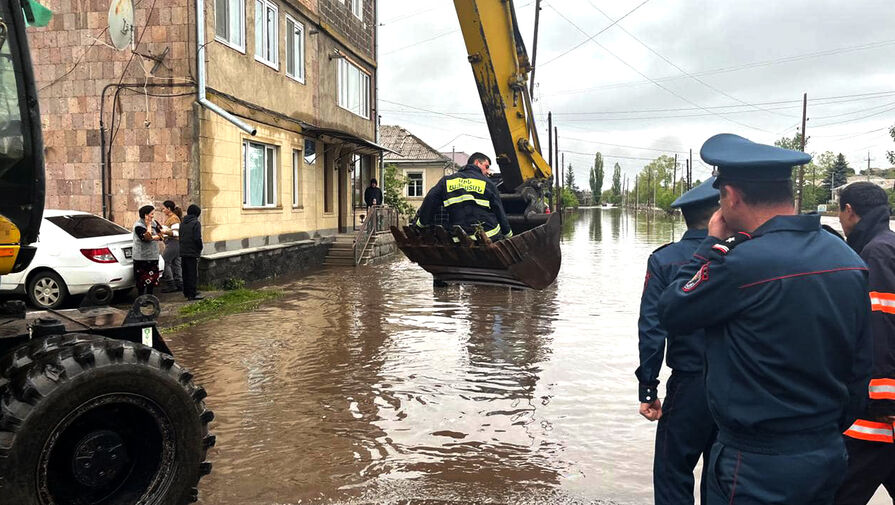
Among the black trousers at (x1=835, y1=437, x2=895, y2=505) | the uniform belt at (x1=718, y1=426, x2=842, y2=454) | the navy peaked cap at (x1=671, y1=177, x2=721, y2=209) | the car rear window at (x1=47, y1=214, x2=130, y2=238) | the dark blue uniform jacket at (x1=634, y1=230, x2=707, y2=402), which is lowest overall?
the black trousers at (x1=835, y1=437, x2=895, y2=505)

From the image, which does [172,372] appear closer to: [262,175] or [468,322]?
[468,322]

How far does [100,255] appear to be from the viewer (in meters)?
10.9

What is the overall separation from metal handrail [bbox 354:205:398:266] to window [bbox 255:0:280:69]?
519 centimetres

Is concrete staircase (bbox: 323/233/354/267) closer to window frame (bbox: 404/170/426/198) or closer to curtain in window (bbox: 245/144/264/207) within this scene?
curtain in window (bbox: 245/144/264/207)

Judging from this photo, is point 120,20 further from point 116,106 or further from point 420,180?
point 420,180

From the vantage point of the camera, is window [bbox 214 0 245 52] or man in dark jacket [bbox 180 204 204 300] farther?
window [bbox 214 0 245 52]

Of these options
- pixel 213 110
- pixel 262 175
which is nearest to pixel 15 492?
pixel 213 110

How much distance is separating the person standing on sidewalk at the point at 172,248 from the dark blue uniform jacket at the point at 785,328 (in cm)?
1150

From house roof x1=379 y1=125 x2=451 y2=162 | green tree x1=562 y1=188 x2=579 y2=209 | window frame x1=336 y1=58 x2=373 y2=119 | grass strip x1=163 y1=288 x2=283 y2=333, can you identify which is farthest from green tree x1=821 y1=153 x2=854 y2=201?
grass strip x1=163 y1=288 x2=283 y2=333

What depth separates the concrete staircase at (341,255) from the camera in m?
19.1

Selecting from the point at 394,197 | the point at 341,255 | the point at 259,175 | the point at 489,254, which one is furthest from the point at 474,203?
the point at 394,197

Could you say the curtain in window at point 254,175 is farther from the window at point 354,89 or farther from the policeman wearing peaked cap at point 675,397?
the policeman wearing peaked cap at point 675,397

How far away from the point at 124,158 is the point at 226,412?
912cm

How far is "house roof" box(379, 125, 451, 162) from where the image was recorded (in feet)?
148
